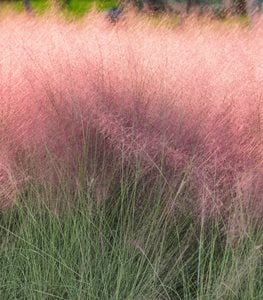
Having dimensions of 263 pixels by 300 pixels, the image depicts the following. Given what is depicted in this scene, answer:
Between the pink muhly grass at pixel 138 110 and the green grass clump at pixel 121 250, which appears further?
the pink muhly grass at pixel 138 110

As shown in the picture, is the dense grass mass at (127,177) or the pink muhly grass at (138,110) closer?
the dense grass mass at (127,177)

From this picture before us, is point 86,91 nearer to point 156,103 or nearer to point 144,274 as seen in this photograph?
point 156,103

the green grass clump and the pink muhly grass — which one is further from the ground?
the pink muhly grass

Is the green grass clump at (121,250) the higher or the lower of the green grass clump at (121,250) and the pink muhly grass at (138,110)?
the lower

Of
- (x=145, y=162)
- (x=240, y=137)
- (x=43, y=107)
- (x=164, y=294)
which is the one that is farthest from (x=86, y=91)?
(x=164, y=294)

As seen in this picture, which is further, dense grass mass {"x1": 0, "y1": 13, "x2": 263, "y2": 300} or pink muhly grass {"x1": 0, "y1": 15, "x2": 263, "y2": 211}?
pink muhly grass {"x1": 0, "y1": 15, "x2": 263, "y2": 211}

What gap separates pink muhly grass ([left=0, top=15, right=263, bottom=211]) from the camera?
2836 mm

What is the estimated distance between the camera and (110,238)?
2877mm

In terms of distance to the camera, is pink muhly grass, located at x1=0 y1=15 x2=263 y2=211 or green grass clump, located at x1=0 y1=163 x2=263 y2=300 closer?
green grass clump, located at x1=0 y1=163 x2=263 y2=300

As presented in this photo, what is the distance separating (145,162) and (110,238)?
0.28m

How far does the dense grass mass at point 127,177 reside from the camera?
8.59ft

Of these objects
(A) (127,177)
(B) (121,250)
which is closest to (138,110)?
(A) (127,177)

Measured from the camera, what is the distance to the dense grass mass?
2.62 m

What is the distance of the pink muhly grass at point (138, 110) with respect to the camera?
284 cm
